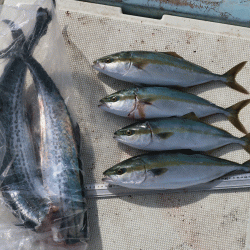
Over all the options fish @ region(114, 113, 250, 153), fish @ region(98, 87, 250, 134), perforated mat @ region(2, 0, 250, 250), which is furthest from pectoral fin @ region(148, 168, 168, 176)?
fish @ region(98, 87, 250, 134)

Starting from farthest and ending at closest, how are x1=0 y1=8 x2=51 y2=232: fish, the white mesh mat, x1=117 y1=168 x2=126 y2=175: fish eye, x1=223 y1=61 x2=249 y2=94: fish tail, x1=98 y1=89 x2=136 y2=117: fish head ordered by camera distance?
x1=223 y1=61 x2=249 y2=94: fish tail
the white mesh mat
x1=98 y1=89 x2=136 y2=117: fish head
x1=117 y1=168 x2=126 y2=175: fish eye
x1=0 y1=8 x2=51 y2=232: fish

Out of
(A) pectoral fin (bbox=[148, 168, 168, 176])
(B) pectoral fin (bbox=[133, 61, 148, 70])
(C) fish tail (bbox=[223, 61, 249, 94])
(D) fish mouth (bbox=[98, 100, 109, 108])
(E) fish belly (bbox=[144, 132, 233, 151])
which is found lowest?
(A) pectoral fin (bbox=[148, 168, 168, 176])

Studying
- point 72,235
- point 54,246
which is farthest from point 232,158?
point 54,246

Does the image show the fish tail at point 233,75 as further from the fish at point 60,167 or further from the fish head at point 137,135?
the fish at point 60,167

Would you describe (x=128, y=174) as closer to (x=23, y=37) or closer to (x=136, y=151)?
(x=136, y=151)

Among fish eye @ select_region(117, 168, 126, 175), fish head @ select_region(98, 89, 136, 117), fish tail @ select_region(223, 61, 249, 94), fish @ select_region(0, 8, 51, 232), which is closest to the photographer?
fish @ select_region(0, 8, 51, 232)

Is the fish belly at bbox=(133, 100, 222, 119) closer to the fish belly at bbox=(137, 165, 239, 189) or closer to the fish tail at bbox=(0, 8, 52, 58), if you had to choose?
the fish belly at bbox=(137, 165, 239, 189)

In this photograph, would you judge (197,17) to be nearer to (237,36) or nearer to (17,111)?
(237,36)
